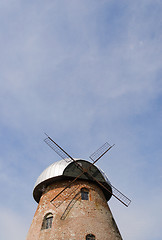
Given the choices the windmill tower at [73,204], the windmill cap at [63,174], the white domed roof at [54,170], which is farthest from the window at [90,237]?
the white domed roof at [54,170]

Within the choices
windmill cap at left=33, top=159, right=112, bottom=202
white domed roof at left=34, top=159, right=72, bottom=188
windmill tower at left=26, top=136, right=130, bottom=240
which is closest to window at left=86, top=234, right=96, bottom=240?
windmill tower at left=26, top=136, right=130, bottom=240

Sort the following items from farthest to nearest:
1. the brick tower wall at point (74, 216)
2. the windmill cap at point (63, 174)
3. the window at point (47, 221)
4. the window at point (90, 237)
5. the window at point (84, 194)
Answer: the windmill cap at point (63, 174)
the window at point (84, 194)
the window at point (47, 221)
the brick tower wall at point (74, 216)
the window at point (90, 237)

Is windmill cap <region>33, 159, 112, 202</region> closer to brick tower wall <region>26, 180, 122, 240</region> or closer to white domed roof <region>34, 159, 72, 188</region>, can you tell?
white domed roof <region>34, 159, 72, 188</region>

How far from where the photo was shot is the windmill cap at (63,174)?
1343 centimetres

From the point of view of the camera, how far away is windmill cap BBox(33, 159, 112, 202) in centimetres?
1343

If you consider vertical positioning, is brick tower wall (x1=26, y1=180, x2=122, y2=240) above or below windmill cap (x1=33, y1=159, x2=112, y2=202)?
below

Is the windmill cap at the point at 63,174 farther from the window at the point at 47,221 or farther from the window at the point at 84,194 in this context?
the window at the point at 47,221

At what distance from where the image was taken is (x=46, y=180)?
13641 millimetres

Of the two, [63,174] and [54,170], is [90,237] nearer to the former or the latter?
[63,174]

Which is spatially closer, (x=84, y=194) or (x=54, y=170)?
(x=84, y=194)

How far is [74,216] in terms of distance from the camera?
466 inches

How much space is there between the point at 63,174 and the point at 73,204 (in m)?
1.87

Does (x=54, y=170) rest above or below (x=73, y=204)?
above

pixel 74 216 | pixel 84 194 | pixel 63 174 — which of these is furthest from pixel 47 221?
pixel 63 174
